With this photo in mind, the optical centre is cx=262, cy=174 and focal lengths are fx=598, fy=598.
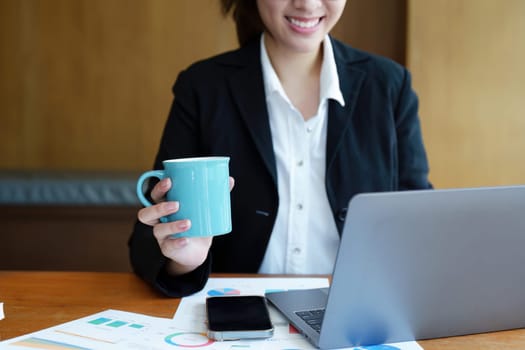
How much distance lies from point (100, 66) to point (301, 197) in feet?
6.30

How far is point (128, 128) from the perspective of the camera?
9.61 feet

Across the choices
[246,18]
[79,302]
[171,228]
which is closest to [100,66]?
[246,18]

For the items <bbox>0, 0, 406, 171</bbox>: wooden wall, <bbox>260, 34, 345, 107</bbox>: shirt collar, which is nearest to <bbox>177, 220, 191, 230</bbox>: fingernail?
<bbox>260, 34, 345, 107</bbox>: shirt collar

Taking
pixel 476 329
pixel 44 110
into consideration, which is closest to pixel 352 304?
pixel 476 329

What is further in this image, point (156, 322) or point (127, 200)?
point (127, 200)

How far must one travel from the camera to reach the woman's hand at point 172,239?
0.81 metres

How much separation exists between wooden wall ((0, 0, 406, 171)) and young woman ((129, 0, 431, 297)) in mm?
1520

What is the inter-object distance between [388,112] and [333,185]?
8.6 inches

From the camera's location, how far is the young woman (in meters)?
1.27

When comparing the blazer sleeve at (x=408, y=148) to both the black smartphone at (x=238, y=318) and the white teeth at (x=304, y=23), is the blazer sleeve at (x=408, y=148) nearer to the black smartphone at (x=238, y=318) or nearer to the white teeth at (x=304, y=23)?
the white teeth at (x=304, y=23)

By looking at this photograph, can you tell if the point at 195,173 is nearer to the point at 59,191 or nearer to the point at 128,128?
the point at 59,191

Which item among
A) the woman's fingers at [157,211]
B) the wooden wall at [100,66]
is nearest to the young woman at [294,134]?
the woman's fingers at [157,211]

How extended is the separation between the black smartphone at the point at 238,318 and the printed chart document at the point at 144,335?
0.03ft

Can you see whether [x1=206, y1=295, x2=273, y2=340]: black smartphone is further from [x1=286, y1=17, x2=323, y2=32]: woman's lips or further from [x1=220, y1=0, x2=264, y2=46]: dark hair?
[x1=220, y1=0, x2=264, y2=46]: dark hair
